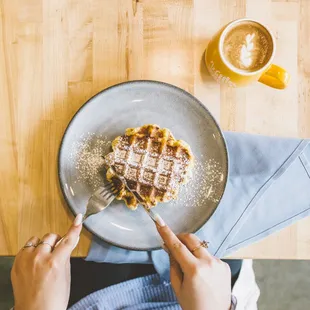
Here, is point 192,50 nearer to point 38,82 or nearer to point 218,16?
point 218,16

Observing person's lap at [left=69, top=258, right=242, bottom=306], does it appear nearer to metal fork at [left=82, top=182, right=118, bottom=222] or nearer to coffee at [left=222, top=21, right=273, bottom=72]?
metal fork at [left=82, top=182, right=118, bottom=222]

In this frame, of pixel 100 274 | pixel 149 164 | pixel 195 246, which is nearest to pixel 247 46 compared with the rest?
pixel 149 164

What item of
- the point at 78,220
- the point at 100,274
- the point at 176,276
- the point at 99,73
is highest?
the point at 99,73

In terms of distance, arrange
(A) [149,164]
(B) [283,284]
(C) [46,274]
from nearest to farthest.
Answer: (C) [46,274] < (A) [149,164] < (B) [283,284]

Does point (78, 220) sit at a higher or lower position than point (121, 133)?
lower

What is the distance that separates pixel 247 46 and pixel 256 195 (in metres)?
0.35

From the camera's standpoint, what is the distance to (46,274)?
76 centimetres

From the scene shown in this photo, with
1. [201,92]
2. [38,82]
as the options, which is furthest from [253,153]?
[38,82]

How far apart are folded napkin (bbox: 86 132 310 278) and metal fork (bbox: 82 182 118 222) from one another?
0.54ft

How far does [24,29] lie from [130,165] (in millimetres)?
415

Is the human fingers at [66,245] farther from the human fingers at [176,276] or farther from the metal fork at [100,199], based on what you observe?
the human fingers at [176,276]

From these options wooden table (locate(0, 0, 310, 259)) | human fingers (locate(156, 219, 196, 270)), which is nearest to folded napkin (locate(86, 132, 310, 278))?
wooden table (locate(0, 0, 310, 259))

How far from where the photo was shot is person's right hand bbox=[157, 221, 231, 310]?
2.51ft

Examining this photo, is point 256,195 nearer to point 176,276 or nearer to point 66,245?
point 176,276
